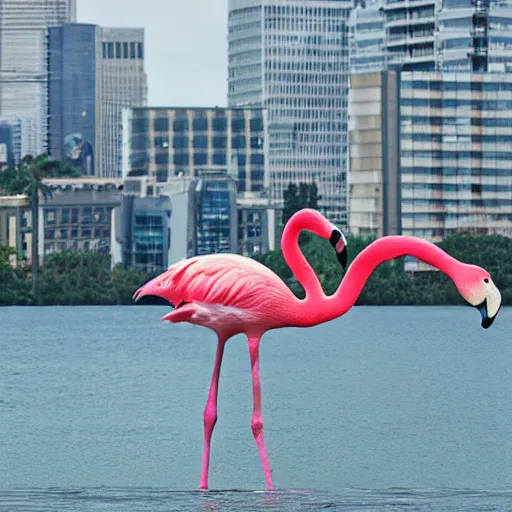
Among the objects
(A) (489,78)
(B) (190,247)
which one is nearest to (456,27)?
(A) (489,78)

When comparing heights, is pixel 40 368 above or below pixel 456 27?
below

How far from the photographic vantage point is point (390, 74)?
176500 millimetres

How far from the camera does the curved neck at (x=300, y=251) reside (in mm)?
18250

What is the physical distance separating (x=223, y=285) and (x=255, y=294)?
350 mm

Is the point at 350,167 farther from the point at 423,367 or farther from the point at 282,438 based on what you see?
the point at 282,438

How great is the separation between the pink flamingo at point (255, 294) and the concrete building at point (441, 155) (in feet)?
512

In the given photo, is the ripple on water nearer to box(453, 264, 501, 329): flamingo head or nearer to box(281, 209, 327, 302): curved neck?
box(453, 264, 501, 329): flamingo head

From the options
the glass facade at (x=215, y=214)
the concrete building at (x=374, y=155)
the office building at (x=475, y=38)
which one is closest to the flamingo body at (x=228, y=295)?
the concrete building at (x=374, y=155)

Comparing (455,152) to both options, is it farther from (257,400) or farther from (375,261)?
(375,261)

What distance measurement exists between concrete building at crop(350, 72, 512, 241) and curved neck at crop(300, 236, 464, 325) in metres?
156

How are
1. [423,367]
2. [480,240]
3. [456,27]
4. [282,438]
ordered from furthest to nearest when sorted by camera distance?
[456,27], [480,240], [423,367], [282,438]

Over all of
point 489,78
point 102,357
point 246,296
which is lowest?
Answer: point 102,357

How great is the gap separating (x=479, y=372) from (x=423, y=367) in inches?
218

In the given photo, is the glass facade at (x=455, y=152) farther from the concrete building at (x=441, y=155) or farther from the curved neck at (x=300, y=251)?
the curved neck at (x=300, y=251)
